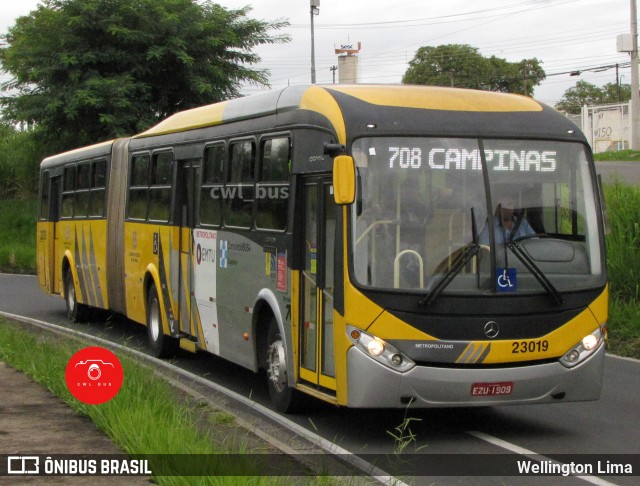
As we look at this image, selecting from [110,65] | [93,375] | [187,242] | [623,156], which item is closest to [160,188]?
[187,242]

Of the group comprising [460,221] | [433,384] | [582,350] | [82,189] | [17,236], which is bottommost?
[433,384]

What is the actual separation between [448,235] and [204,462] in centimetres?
330

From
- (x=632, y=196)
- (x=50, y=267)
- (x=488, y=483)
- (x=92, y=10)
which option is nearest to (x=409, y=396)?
(x=488, y=483)

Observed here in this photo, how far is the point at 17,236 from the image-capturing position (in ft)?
131

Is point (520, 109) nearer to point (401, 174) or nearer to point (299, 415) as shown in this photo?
point (401, 174)

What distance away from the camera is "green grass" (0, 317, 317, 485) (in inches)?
306

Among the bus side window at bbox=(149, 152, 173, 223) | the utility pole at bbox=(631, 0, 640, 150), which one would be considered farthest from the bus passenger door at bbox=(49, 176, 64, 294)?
the utility pole at bbox=(631, 0, 640, 150)

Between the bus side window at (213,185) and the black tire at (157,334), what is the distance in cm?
233

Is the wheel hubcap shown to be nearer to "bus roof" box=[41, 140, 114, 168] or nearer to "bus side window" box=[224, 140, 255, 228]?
"bus side window" box=[224, 140, 255, 228]

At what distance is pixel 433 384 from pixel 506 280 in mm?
1056

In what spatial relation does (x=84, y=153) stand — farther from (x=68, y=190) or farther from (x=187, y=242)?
(x=187, y=242)

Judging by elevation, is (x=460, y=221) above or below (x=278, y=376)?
above

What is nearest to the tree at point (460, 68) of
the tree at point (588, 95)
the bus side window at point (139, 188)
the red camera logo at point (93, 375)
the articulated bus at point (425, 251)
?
the tree at point (588, 95)

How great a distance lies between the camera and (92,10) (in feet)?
115
